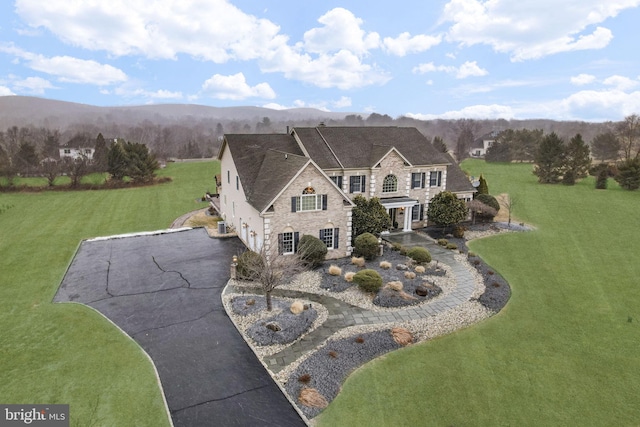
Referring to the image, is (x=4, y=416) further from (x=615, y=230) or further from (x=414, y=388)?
(x=615, y=230)

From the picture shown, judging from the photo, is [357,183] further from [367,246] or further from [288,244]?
[288,244]

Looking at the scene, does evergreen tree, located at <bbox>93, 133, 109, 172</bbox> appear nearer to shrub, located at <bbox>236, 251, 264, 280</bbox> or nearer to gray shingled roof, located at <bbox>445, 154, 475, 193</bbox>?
shrub, located at <bbox>236, 251, 264, 280</bbox>

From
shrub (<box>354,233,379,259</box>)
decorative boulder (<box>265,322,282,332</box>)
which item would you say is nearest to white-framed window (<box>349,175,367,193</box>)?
shrub (<box>354,233,379,259</box>)

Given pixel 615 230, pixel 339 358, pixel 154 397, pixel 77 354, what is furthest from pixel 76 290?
pixel 615 230

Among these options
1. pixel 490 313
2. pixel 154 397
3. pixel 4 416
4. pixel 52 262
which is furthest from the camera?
pixel 52 262

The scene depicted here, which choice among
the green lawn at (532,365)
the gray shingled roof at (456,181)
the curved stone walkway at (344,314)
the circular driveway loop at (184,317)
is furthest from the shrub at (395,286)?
the gray shingled roof at (456,181)

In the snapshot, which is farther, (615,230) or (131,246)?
(615,230)

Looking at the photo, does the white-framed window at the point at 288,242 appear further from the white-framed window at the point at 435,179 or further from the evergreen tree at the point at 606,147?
the evergreen tree at the point at 606,147

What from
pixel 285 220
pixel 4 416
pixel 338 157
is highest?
pixel 338 157
